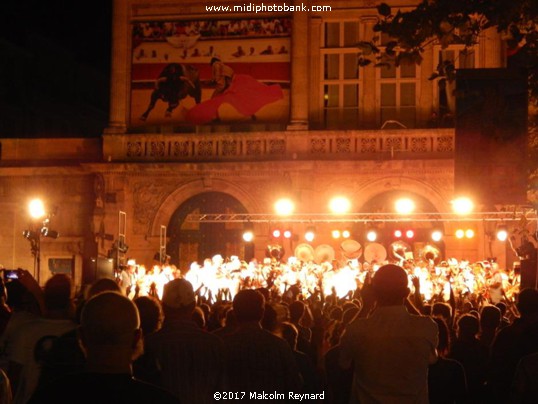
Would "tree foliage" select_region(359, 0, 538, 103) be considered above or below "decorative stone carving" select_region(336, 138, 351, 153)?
below

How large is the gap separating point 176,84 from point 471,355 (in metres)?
25.7

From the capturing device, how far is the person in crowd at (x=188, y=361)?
6195 mm

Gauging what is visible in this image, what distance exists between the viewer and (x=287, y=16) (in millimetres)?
32625

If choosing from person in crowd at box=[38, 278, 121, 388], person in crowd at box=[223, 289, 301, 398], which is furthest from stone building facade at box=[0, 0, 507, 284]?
person in crowd at box=[38, 278, 121, 388]

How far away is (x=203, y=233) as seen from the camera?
32531 millimetres

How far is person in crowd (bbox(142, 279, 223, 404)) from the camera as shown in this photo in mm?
6195

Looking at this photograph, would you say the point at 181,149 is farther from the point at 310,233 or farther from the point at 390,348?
the point at 390,348

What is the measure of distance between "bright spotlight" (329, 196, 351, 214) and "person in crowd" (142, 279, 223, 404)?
24823mm

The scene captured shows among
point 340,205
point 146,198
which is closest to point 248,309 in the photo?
point 340,205

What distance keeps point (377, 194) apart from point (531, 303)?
23.7 meters

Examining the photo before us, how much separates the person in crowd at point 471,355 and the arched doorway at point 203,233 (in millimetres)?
23643

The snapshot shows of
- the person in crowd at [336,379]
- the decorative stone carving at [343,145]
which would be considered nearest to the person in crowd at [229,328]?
the person in crowd at [336,379]

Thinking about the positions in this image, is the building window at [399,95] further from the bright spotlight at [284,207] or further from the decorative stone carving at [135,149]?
the decorative stone carving at [135,149]

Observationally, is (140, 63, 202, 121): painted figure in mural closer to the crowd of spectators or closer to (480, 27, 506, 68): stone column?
(480, 27, 506, 68): stone column
